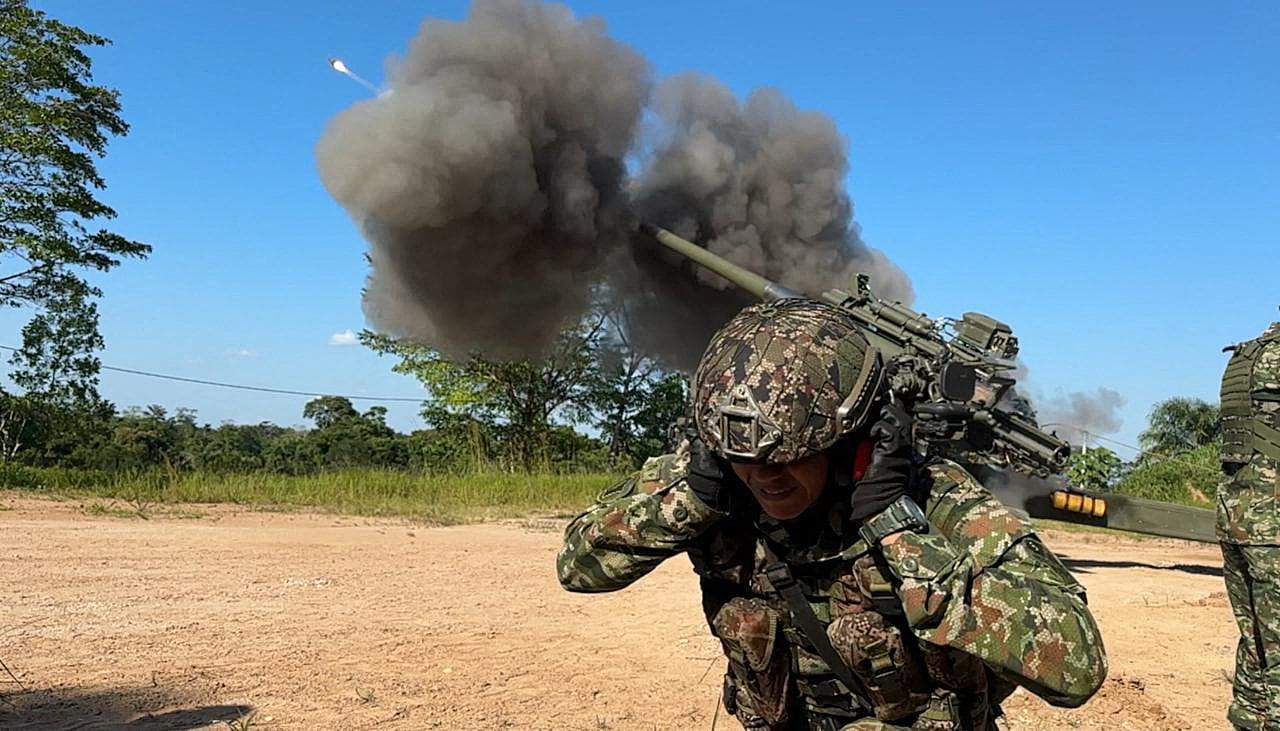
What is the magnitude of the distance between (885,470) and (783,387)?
0.85ft

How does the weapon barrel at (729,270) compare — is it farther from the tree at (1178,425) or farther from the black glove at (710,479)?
the tree at (1178,425)

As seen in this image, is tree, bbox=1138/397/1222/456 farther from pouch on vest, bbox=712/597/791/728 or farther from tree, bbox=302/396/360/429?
tree, bbox=302/396/360/429

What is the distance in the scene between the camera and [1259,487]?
411 centimetres

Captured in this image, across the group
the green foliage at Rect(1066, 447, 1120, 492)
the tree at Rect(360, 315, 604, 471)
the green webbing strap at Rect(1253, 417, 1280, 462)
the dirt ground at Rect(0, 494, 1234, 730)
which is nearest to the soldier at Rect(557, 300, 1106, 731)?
the dirt ground at Rect(0, 494, 1234, 730)

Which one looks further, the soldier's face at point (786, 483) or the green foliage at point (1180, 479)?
the green foliage at point (1180, 479)

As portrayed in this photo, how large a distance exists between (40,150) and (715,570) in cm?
1630

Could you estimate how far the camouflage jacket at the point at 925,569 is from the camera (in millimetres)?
1888

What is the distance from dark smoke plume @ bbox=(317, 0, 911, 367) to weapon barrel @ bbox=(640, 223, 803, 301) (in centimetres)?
51

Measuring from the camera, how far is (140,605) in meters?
6.23

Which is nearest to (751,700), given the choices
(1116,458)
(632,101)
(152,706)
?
(152,706)

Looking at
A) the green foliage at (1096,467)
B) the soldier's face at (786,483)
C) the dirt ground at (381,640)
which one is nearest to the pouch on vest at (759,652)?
the soldier's face at (786,483)

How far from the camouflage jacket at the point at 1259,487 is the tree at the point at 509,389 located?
65.4ft

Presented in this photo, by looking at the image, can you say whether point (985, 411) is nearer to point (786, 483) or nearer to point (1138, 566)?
point (1138, 566)

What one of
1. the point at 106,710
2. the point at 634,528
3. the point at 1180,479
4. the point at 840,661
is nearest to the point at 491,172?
the point at 106,710
